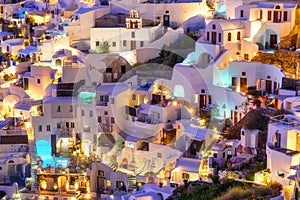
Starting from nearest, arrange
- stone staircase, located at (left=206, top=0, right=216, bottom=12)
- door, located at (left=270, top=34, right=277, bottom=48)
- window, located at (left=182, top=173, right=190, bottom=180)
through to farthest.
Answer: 1. window, located at (left=182, top=173, right=190, bottom=180)
2. door, located at (left=270, top=34, right=277, bottom=48)
3. stone staircase, located at (left=206, top=0, right=216, bottom=12)

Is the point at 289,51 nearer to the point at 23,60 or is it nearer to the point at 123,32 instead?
→ the point at 123,32

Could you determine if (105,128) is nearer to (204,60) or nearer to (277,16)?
(204,60)

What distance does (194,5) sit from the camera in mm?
27031

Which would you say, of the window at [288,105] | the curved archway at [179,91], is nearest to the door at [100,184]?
the curved archway at [179,91]

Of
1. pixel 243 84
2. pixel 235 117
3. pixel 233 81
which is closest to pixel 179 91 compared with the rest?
pixel 233 81

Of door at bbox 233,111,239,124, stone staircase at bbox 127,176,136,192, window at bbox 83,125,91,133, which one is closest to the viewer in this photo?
stone staircase at bbox 127,176,136,192

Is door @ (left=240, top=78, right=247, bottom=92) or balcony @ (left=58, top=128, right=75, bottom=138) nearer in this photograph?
door @ (left=240, top=78, right=247, bottom=92)

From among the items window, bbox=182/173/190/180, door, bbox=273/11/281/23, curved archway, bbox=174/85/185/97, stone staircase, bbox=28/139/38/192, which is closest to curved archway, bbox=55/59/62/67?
stone staircase, bbox=28/139/38/192

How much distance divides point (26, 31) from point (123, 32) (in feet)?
27.0

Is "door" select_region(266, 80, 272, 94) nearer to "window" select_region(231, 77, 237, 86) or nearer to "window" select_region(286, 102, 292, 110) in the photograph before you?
"window" select_region(231, 77, 237, 86)

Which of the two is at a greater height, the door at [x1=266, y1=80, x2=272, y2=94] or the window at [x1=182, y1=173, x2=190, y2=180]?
the door at [x1=266, y1=80, x2=272, y2=94]

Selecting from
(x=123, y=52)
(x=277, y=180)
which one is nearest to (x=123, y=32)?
(x=123, y=52)

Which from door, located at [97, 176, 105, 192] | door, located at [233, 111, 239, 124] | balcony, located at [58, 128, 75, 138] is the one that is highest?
door, located at [233, 111, 239, 124]

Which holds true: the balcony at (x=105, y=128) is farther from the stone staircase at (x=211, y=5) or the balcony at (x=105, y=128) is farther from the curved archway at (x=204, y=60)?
the stone staircase at (x=211, y=5)
